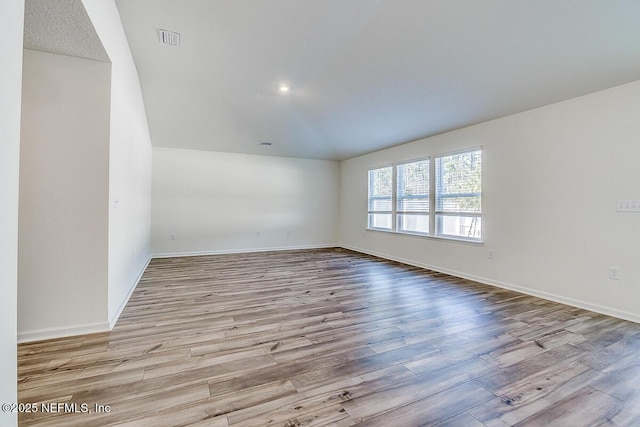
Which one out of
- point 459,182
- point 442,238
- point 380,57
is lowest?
point 442,238

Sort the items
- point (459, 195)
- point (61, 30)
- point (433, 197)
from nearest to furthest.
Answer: point (61, 30), point (459, 195), point (433, 197)

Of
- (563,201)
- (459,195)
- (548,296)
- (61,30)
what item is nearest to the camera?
(61,30)

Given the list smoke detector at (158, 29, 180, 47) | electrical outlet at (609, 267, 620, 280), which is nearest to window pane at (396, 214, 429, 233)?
electrical outlet at (609, 267, 620, 280)

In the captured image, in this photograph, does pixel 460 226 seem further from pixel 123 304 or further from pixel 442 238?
pixel 123 304

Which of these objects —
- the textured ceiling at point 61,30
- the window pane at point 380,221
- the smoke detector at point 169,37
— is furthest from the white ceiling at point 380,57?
the window pane at point 380,221

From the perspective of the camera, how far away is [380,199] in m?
6.23

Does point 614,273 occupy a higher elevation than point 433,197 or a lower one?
lower

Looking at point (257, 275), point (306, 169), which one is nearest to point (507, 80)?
point (257, 275)

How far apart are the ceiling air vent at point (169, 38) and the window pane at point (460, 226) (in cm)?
434

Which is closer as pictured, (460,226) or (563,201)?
(563,201)

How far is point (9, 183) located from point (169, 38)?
2.45m

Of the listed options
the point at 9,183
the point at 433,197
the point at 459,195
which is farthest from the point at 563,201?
the point at 9,183

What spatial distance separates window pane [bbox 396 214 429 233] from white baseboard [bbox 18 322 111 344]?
4673mm

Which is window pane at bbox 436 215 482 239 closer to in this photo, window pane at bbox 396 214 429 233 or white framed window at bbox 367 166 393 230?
window pane at bbox 396 214 429 233
